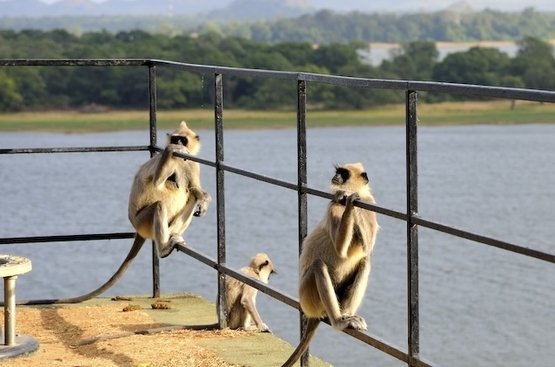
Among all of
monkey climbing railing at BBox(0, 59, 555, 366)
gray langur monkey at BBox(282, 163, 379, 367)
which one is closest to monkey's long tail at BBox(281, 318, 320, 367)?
gray langur monkey at BBox(282, 163, 379, 367)

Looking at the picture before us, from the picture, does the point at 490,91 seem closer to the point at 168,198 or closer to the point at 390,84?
the point at 390,84

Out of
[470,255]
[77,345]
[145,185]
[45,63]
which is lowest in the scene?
[470,255]

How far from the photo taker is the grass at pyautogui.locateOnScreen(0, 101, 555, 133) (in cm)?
4828

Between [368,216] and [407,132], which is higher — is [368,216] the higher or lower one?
the lower one

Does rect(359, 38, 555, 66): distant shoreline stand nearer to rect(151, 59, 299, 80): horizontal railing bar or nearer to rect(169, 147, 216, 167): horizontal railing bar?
rect(169, 147, 216, 167): horizontal railing bar

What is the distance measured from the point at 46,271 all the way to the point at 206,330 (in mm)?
29660

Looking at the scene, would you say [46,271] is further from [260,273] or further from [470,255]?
[260,273]

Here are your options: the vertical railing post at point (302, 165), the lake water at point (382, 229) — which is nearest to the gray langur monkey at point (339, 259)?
the vertical railing post at point (302, 165)

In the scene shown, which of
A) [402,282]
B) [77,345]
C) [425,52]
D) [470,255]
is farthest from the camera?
[425,52]

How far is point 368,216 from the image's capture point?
221 inches

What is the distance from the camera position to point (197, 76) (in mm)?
43500

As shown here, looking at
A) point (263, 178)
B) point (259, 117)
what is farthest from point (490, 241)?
point (259, 117)

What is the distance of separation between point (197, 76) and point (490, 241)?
129ft

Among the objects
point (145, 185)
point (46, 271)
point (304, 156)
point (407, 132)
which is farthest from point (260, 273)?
point (46, 271)
